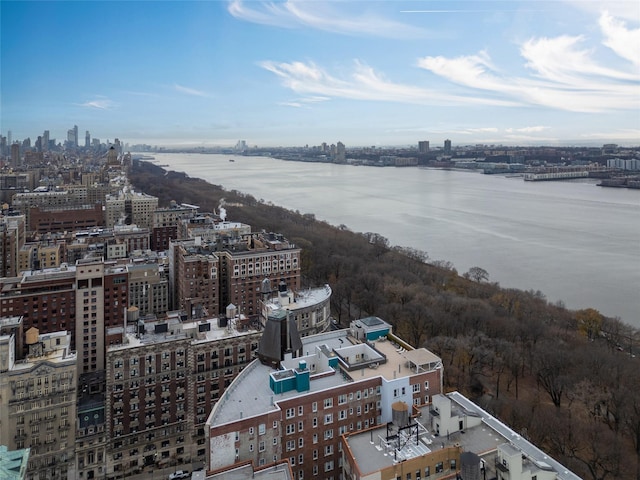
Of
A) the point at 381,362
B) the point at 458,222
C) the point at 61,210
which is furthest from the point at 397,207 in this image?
the point at 381,362

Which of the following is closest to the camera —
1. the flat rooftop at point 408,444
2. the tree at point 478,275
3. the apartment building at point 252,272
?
the flat rooftop at point 408,444

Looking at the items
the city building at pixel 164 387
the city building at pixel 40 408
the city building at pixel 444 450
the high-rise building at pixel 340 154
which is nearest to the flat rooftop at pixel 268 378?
the city building at pixel 444 450

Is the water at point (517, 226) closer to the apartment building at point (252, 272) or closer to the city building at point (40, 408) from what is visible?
the apartment building at point (252, 272)

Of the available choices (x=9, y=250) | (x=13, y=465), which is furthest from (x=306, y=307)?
(x=9, y=250)

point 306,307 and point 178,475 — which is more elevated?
point 306,307

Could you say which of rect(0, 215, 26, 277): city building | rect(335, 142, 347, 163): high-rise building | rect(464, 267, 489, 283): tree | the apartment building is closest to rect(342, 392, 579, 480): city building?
the apartment building

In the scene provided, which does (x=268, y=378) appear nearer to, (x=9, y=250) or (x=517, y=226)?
(x=9, y=250)
